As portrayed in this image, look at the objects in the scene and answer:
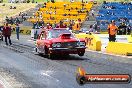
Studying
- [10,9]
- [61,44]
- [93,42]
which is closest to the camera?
[61,44]

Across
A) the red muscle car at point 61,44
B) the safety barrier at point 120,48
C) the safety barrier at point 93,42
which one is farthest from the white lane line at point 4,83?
the safety barrier at point 93,42

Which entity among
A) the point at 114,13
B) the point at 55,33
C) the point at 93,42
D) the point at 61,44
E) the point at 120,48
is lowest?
the point at 114,13

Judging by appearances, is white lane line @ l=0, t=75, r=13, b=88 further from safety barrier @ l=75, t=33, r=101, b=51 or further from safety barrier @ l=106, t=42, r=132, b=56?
safety barrier @ l=75, t=33, r=101, b=51

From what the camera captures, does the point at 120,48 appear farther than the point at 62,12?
No

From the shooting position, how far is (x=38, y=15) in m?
65.8

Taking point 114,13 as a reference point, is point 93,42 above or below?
above

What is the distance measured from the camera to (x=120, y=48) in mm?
23641

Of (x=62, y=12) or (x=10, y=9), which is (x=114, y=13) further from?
(x=10, y=9)

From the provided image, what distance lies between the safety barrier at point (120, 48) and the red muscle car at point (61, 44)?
9.56 feet

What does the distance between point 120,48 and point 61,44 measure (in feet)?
15.2

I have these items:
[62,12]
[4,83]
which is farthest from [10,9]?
[4,83]

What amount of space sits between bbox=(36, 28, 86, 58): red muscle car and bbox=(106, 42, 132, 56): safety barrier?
2.91 metres

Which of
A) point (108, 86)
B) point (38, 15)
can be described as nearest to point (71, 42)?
point (108, 86)

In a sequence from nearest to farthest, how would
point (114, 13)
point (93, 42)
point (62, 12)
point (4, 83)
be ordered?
point (4, 83) < point (93, 42) < point (114, 13) < point (62, 12)
